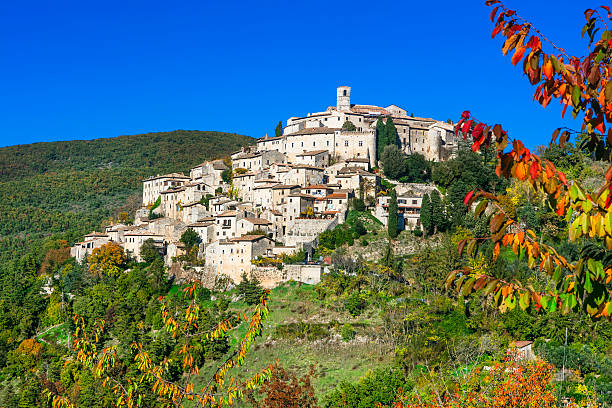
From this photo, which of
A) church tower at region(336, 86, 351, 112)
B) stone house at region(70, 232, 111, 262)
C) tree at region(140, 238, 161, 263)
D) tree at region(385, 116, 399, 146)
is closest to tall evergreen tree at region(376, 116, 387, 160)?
tree at region(385, 116, 399, 146)

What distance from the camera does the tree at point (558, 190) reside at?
16.7 feet

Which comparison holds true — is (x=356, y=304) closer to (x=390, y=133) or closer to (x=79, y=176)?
(x=390, y=133)

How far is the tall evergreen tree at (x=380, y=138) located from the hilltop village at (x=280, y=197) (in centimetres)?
61

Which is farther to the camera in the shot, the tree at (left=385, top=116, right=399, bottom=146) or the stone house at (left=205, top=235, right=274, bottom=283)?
the tree at (left=385, top=116, right=399, bottom=146)

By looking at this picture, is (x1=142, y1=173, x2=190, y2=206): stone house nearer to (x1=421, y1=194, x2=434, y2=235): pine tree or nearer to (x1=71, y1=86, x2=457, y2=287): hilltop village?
(x1=71, y1=86, x2=457, y2=287): hilltop village

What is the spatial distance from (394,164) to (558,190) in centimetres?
5604

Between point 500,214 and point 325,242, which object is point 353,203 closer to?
point 325,242


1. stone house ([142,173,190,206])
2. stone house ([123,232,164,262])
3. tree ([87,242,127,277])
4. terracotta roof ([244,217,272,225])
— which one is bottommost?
tree ([87,242,127,277])

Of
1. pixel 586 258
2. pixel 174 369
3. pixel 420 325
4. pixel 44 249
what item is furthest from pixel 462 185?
pixel 586 258

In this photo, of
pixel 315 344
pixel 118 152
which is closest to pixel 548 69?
pixel 315 344

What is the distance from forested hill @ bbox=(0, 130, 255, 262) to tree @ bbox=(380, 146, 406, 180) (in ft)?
116

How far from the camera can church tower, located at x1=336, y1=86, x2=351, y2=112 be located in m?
75.6

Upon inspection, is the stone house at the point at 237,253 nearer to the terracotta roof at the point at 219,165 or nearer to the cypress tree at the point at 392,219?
the cypress tree at the point at 392,219

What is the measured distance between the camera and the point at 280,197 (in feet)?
182
